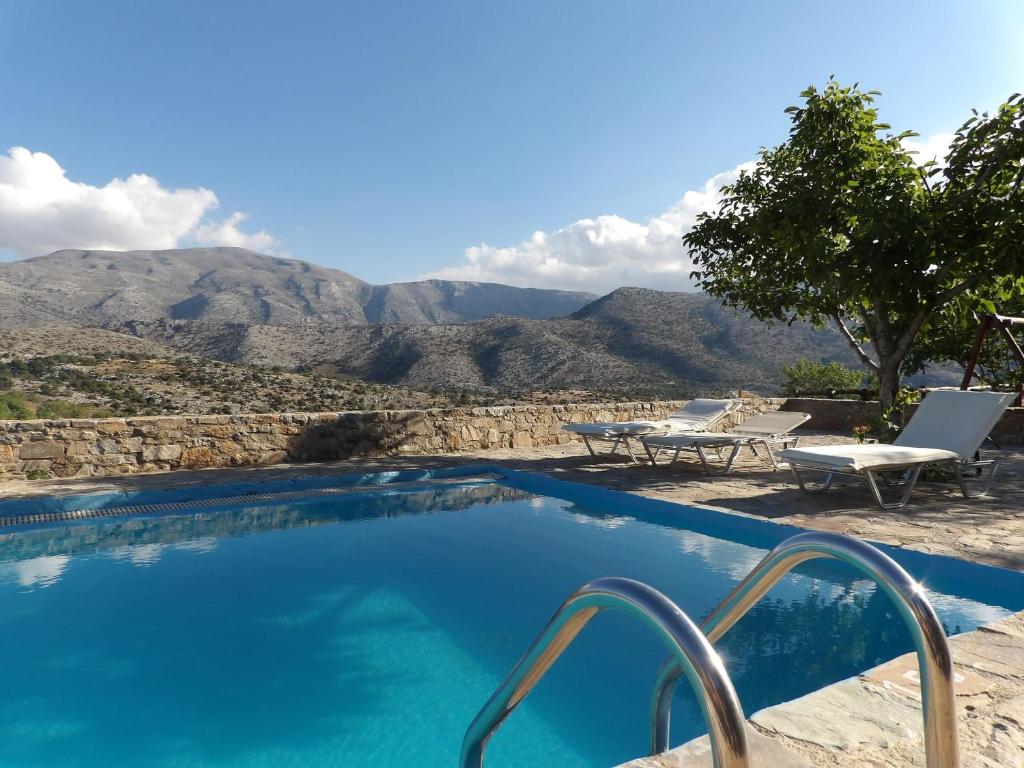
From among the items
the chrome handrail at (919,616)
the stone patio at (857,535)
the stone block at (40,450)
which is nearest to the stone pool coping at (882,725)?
→ the stone patio at (857,535)

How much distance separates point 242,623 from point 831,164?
7.71 m

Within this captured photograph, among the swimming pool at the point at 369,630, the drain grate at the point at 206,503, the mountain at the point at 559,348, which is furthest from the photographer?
the mountain at the point at 559,348

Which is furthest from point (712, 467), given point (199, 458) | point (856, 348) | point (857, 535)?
point (199, 458)

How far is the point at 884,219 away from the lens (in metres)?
6.62

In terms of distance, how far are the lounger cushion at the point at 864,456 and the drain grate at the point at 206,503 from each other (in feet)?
14.1

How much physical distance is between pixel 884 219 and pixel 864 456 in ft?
9.05

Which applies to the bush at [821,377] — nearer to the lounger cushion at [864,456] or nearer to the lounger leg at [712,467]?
the lounger leg at [712,467]

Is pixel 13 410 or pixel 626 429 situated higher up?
pixel 13 410

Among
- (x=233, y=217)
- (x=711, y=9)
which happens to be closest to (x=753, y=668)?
(x=711, y=9)

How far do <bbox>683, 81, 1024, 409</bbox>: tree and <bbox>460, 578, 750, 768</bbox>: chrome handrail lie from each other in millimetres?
6742

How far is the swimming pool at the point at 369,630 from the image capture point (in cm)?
273

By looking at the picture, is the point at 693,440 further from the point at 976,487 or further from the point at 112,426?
the point at 112,426

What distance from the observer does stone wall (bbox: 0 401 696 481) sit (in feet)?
24.9

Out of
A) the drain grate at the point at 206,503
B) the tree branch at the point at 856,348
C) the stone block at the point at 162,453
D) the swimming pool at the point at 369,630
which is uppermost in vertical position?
the tree branch at the point at 856,348
